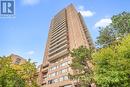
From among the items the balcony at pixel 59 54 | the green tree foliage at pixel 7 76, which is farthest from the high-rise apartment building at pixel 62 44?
the green tree foliage at pixel 7 76

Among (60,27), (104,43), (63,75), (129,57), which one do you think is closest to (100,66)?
(129,57)

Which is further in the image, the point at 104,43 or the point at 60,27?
the point at 60,27

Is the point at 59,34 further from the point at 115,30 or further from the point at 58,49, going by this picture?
the point at 115,30

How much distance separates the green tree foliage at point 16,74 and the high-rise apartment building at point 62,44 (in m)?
55.3

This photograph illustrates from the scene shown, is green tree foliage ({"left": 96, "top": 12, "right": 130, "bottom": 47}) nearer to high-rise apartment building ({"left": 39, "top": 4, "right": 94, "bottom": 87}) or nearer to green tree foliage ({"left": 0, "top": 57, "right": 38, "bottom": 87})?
green tree foliage ({"left": 0, "top": 57, "right": 38, "bottom": 87})

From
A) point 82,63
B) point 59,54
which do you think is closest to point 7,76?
point 82,63

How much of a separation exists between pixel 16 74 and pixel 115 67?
49.0 feet

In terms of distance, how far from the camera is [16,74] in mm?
40500

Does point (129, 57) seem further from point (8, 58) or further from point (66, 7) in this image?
point (66, 7)

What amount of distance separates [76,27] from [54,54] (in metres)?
15.8

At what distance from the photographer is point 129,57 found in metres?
33.1

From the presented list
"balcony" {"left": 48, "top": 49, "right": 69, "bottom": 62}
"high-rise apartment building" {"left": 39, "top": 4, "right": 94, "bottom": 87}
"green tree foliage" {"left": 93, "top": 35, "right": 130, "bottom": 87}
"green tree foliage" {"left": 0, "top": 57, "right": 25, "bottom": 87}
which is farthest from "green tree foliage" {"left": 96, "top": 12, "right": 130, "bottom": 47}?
"balcony" {"left": 48, "top": 49, "right": 69, "bottom": 62}

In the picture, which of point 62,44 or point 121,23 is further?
point 62,44

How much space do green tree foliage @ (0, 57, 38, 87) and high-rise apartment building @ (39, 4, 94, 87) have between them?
55.3m
